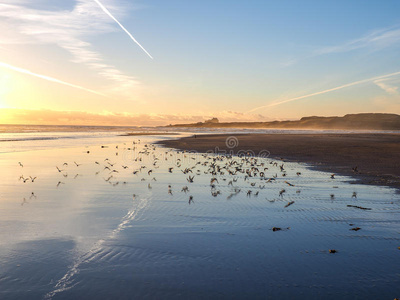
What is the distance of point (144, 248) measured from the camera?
653cm

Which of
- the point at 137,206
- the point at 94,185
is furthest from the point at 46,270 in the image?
the point at 94,185

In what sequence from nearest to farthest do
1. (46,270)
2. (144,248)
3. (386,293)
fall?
(386,293) < (46,270) < (144,248)

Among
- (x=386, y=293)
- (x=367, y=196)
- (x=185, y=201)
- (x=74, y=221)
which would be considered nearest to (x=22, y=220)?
(x=74, y=221)

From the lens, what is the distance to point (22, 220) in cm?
833

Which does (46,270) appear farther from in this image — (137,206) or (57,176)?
(57,176)

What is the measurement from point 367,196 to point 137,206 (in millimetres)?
8566

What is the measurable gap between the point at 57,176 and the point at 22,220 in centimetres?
754

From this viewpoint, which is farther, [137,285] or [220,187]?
[220,187]

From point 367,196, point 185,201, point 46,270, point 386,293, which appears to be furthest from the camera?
point 367,196

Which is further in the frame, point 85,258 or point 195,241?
point 195,241

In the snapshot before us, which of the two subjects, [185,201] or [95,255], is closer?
[95,255]

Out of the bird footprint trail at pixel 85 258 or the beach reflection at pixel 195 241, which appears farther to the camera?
the beach reflection at pixel 195 241

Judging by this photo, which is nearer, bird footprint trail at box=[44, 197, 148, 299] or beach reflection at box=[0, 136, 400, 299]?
bird footprint trail at box=[44, 197, 148, 299]

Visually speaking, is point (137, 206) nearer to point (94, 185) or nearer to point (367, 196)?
point (94, 185)
